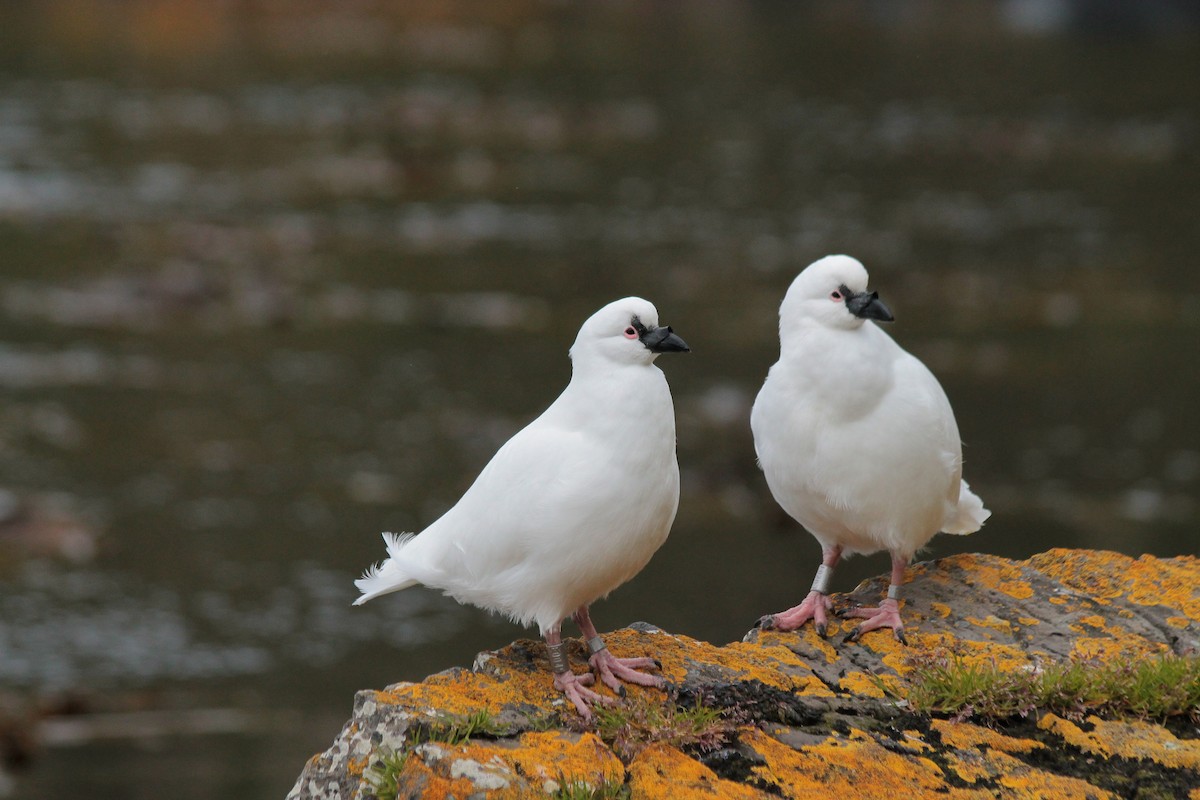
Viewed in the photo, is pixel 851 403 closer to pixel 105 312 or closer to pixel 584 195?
pixel 105 312

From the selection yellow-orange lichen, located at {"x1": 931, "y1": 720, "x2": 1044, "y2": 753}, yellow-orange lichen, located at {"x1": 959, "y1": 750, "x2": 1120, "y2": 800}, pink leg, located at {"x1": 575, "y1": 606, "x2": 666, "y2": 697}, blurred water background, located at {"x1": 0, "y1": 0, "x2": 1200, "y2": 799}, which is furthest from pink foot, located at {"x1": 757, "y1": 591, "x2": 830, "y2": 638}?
blurred water background, located at {"x1": 0, "y1": 0, "x2": 1200, "y2": 799}

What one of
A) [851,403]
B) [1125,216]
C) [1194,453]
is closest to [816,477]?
[851,403]

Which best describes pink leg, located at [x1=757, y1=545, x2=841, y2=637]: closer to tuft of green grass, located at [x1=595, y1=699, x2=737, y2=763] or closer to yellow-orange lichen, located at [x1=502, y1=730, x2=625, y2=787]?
tuft of green grass, located at [x1=595, y1=699, x2=737, y2=763]

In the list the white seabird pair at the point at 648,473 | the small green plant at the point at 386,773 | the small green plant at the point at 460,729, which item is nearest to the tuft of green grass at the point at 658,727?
the white seabird pair at the point at 648,473

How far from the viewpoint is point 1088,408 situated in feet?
75.3

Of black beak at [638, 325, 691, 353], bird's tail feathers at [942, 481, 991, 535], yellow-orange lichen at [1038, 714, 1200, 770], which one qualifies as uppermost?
black beak at [638, 325, 691, 353]

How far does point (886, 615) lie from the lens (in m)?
7.82

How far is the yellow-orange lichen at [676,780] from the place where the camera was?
607 cm

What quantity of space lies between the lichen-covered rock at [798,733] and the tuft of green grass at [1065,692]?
0.09 metres

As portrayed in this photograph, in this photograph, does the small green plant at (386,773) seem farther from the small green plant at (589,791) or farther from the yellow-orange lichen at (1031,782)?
the yellow-orange lichen at (1031,782)

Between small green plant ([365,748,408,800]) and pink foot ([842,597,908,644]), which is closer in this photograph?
small green plant ([365,748,408,800])

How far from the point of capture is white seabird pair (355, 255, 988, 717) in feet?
22.3

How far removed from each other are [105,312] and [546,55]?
99.0 feet

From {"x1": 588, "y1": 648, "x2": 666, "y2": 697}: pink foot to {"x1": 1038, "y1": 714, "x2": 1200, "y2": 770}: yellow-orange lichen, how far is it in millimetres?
1745
